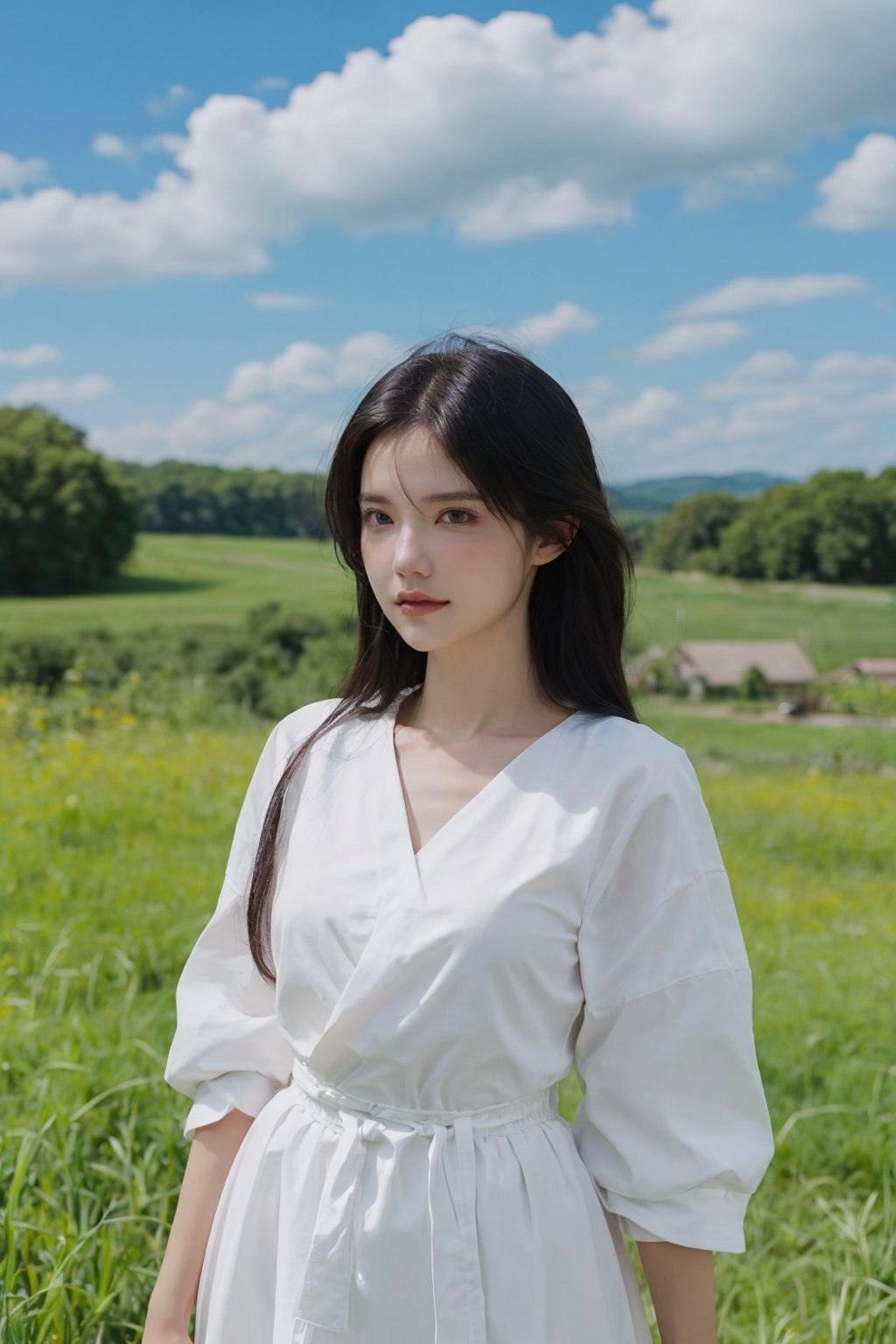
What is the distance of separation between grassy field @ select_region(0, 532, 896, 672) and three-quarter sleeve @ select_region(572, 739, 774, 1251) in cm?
560

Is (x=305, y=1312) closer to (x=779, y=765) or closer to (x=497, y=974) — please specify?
(x=497, y=974)

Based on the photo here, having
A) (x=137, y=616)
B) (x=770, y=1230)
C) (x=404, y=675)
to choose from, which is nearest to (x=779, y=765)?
(x=137, y=616)

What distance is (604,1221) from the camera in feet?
3.47

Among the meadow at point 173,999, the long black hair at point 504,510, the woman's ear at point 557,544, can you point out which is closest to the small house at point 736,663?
the meadow at point 173,999

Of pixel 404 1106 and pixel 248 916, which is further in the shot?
pixel 248 916

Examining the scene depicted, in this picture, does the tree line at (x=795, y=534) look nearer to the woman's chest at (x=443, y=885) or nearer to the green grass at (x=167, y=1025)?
the green grass at (x=167, y=1025)

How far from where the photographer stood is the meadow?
1.74 m

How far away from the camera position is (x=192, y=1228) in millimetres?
1141

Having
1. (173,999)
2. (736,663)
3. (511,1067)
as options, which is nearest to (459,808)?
(511,1067)

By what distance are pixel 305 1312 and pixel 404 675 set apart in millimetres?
637

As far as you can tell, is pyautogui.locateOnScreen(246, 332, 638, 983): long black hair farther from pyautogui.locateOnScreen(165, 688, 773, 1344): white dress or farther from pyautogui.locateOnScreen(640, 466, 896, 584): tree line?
pyautogui.locateOnScreen(640, 466, 896, 584): tree line

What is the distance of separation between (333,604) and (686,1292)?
22.2 feet

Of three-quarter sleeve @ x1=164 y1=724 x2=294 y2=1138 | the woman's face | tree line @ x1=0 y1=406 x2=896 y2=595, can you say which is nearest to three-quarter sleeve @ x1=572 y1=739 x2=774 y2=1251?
the woman's face

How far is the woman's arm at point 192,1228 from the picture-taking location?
1127 mm
